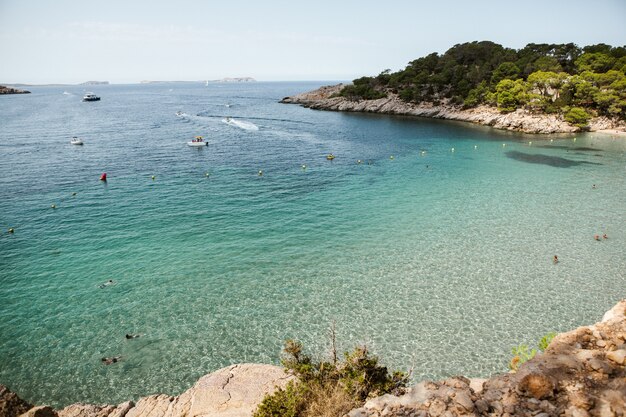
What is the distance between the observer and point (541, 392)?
32.1 feet

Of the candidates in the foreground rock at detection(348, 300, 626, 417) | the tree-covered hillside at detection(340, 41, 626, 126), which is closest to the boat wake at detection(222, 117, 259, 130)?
the tree-covered hillside at detection(340, 41, 626, 126)

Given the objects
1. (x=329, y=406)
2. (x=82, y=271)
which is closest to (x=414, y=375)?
(x=329, y=406)

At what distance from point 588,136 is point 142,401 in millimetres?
95548

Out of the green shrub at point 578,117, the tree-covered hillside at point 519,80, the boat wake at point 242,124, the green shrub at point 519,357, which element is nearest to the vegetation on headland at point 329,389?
the green shrub at point 519,357

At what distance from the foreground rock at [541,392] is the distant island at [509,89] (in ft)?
294

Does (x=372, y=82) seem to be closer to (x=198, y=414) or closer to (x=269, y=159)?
(x=269, y=159)

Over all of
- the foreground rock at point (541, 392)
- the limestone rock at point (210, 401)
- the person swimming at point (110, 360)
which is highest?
the foreground rock at point (541, 392)

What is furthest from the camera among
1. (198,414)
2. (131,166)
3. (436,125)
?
(436,125)

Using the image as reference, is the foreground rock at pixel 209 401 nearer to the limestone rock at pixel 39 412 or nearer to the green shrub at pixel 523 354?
the limestone rock at pixel 39 412

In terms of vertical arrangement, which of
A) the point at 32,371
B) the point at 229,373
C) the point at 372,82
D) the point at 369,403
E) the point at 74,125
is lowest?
the point at 32,371

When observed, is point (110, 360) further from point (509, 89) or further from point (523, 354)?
point (509, 89)

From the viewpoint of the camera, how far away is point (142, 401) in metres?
16.3

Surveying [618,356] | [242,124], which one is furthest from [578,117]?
[618,356]

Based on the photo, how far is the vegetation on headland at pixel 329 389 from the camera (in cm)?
1194
